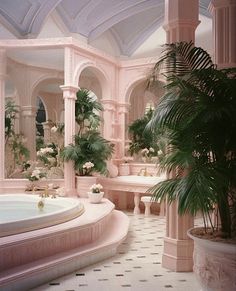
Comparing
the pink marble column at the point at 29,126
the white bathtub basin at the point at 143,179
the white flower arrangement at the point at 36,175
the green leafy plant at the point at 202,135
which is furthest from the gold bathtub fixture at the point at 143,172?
the green leafy plant at the point at 202,135

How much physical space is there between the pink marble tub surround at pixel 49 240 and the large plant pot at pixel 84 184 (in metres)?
2.53

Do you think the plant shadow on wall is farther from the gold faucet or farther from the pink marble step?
the pink marble step

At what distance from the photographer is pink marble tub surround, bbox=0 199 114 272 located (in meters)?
4.32

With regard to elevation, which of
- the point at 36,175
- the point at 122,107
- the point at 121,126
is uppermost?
the point at 122,107

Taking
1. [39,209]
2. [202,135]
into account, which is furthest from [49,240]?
[202,135]

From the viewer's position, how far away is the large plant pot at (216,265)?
3336 millimetres

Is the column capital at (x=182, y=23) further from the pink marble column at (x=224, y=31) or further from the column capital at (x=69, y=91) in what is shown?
the column capital at (x=69, y=91)

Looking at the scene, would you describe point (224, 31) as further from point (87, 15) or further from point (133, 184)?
point (87, 15)

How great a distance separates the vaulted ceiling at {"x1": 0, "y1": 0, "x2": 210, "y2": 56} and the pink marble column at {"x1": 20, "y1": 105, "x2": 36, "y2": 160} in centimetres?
225

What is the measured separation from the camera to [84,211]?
658 cm

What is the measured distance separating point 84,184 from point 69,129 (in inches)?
53.7

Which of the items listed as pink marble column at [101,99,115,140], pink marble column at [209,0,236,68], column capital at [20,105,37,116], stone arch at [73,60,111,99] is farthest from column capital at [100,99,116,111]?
pink marble column at [209,0,236,68]

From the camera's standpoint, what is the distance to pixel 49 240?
4801mm

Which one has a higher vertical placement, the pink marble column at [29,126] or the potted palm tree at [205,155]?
the pink marble column at [29,126]
